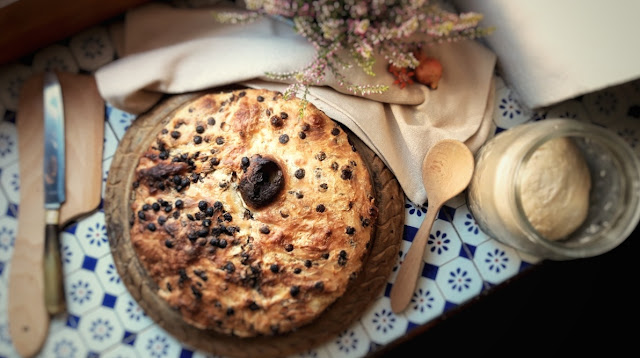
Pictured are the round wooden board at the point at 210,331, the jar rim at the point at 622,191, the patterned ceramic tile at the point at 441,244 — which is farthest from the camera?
the patterned ceramic tile at the point at 441,244

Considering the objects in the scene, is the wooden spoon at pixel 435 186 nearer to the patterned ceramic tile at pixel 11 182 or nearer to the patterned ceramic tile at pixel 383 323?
the patterned ceramic tile at pixel 383 323

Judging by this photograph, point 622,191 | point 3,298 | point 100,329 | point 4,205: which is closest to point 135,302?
point 100,329

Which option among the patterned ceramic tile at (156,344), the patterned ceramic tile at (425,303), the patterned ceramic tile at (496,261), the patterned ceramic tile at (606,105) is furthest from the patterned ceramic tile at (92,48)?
the patterned ceramic tile at (606,105)

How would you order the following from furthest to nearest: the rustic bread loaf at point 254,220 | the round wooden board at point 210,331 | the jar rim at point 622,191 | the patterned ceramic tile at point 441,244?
the patterned ceramic tile at point 441,244 < the round wooden board at point 210,331 < the rustic bread loaf at point 254,220 < the jar rim at point 622,191

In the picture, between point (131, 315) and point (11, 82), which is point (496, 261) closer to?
point (131, 315)

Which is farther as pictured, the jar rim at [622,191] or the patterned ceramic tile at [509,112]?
the patterned ceramic tile at [509,112]

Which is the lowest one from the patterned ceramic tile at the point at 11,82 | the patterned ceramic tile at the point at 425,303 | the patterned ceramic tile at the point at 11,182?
the patterned ceramic tile at the point at 425,303
